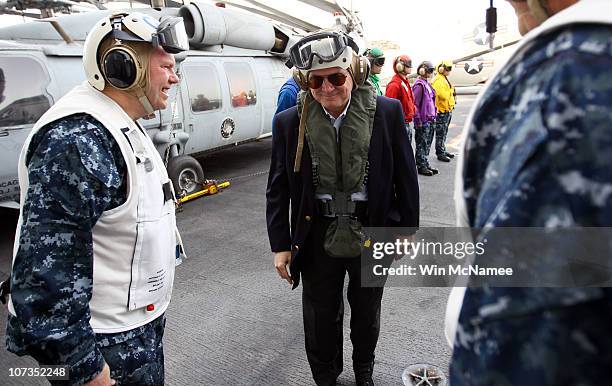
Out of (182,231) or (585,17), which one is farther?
(182,231)

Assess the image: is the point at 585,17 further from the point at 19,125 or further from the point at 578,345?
the point at 19,125

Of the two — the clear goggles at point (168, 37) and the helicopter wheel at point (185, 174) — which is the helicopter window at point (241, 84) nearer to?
the helicopter wheel at point (185, 174)

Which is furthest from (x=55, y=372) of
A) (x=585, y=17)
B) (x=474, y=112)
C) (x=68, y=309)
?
(x=585, y=17)

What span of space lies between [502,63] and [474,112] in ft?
0.30

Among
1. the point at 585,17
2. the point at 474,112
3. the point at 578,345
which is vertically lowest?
the point at 578,345

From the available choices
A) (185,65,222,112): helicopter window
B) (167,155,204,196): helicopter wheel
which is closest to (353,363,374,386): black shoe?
(167,155,204,196): helicopter wheel

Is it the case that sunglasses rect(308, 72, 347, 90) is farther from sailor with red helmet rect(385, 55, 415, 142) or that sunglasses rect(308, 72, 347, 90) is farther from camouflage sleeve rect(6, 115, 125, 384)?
sailor with red helmet rect(385, 55, 415, 142)

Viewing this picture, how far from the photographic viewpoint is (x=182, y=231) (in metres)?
4.97

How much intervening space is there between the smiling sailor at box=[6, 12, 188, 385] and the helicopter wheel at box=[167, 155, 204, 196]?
14.6 feet

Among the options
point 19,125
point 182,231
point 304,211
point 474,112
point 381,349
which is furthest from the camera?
point 182,231

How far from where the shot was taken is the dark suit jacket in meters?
1.94

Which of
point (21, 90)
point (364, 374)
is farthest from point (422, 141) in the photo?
point (21, 90)

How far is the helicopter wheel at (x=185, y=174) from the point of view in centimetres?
590

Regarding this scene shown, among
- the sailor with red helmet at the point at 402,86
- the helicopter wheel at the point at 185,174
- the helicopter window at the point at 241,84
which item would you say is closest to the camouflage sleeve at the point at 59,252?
the helicopter wheel at the point at 185,174
